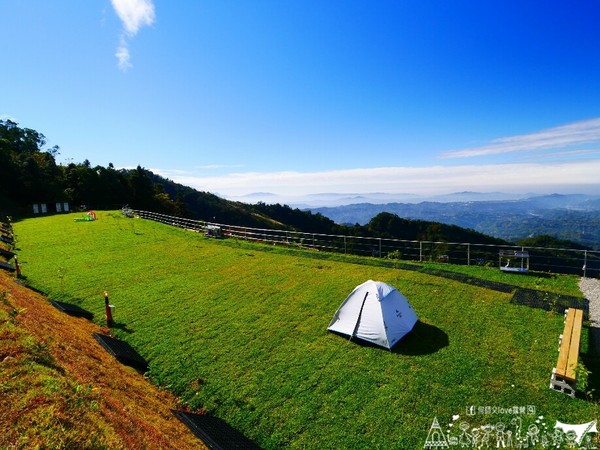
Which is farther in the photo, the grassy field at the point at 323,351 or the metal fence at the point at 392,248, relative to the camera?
the metal fence at the point at 392,248

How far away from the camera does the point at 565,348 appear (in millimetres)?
6910

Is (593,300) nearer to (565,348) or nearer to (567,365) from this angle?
(565,348)

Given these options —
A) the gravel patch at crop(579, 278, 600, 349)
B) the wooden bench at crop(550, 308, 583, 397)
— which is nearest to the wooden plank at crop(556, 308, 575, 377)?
the wooden bench at crop(550, 308, 583, 397)

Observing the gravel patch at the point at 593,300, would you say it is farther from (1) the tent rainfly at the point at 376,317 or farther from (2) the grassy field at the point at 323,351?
(1) the tent rainfly at the point at 376,317

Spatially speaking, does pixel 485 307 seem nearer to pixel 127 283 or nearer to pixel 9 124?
pixel 127 283

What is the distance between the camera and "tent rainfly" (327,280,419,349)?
8.57 meters

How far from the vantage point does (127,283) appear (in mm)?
14508

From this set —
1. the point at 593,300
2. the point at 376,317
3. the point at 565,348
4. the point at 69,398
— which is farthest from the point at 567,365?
the point at 69,398

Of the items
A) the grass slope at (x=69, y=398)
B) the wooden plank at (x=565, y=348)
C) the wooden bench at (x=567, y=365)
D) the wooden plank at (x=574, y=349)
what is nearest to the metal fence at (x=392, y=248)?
the wooden plank at (x=565, y=348)

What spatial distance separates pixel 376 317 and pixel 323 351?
1797mm

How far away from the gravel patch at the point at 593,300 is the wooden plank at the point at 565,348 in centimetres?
104

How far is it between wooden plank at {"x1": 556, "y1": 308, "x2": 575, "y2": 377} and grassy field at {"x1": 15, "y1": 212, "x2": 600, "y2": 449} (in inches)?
21.9

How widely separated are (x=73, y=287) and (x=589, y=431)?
17.5m

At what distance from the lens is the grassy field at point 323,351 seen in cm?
610
